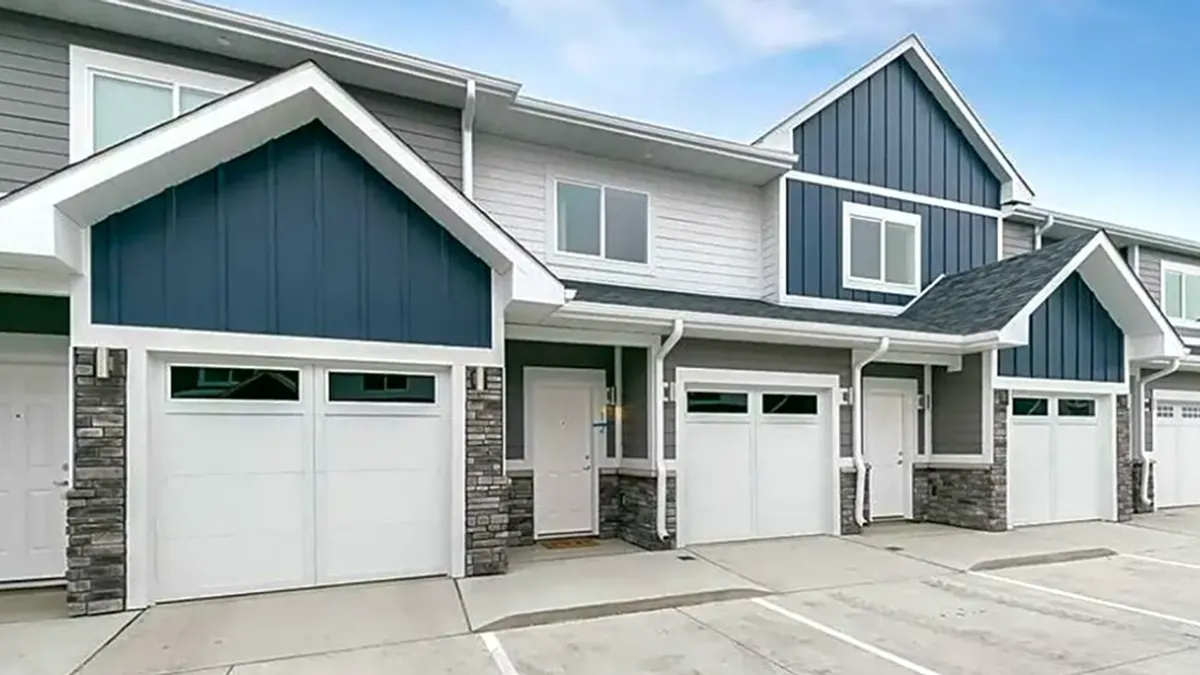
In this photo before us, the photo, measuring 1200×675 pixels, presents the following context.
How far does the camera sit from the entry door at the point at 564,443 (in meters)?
9.90

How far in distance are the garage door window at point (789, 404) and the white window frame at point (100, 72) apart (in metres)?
7.70

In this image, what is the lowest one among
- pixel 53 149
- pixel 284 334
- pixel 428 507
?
pixel 428 507

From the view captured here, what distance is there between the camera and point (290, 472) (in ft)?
22.7

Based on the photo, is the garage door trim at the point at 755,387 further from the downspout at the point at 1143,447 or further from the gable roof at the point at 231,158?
the downspout at the point at 1143,447

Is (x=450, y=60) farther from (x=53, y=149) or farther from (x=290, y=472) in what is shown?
(x=290, y=472)

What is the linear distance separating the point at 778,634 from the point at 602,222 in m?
6.20

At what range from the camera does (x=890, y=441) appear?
11508 millimetres

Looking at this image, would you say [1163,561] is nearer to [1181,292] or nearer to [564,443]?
[564,443]

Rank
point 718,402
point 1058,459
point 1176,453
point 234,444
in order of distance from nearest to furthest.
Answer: point 234,444 < point 718,402 < point 1058,459 < point 1176,453

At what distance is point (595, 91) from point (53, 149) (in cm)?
1756

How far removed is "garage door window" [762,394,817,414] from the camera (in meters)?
9.99

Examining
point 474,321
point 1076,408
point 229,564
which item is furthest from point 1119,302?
point 229,564

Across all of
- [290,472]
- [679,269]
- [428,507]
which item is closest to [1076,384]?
[679,269]

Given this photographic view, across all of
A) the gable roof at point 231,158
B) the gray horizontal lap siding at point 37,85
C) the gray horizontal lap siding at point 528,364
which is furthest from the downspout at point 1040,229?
the gray horizontal lap siding at point 37,85
